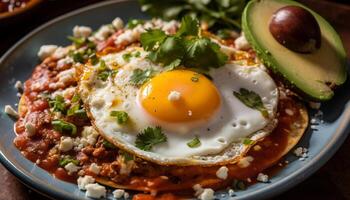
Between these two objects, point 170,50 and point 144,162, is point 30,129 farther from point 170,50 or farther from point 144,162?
point 170,50

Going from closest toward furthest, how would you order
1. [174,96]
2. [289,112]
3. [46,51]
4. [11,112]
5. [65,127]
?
[174,96] < [65,127] < [289,112] < [11,112] < [46,51]

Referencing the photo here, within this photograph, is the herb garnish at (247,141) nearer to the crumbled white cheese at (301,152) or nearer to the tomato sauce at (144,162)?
Result: the tomato sauce at (144,162)

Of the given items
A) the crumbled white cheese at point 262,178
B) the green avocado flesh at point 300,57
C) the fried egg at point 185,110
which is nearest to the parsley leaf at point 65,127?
the fried egg at point 185,110

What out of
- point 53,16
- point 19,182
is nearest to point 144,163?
point 19,182

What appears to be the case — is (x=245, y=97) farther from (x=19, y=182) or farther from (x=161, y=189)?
(x=19, y=182)

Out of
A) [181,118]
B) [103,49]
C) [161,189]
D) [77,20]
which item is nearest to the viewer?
[161,189]

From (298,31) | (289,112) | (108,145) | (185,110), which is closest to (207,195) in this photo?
(185,110)
